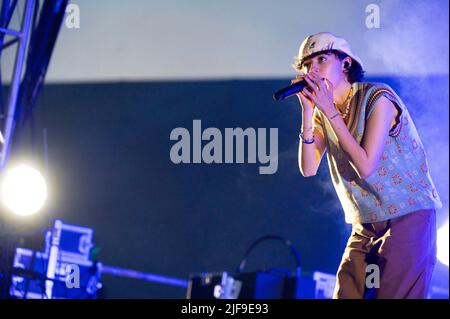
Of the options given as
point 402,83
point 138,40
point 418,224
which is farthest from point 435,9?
point 418,224

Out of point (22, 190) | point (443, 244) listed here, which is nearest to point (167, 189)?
point (22, 190)

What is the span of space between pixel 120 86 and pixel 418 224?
135 inches

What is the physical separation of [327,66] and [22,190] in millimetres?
2302

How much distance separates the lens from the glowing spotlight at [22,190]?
163 inches

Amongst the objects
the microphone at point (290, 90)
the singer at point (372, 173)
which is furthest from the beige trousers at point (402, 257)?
the microphone at point (290, 90)

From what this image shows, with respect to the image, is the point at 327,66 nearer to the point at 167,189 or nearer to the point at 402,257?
the point at 402,257

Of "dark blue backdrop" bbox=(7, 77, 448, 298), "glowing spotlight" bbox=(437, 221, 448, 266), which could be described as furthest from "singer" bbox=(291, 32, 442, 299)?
"dark blue backdrop" bbox=(7, 77, 448, 298)

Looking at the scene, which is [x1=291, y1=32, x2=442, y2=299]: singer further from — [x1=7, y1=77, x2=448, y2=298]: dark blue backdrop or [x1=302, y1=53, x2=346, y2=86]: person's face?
[x1=7, y1=77, x2=448, y2=298]: dark blue backdrop

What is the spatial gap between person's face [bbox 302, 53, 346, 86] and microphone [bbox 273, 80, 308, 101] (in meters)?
0.09

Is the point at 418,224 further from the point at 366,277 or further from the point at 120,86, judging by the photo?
the point at 120,86

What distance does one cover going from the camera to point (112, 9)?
5031 mm

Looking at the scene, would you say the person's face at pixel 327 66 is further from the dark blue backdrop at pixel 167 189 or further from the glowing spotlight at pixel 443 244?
the dark blue backdrop at pixel 167 189

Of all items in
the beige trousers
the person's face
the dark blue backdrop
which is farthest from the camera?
the dark blue backdrop

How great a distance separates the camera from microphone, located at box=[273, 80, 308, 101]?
2.41 meters
